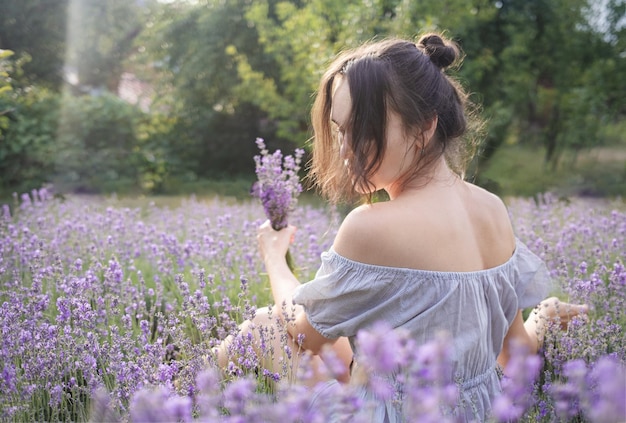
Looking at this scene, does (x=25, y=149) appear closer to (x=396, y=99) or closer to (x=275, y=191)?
(x=275, y=191)

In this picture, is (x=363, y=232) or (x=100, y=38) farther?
(x=100, y=38)

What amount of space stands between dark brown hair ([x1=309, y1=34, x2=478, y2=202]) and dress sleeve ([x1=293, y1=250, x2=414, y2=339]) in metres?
0.28

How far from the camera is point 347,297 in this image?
175 cm

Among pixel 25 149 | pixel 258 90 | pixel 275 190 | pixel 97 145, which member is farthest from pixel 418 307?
pixel 97 145

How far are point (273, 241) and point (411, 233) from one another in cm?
85

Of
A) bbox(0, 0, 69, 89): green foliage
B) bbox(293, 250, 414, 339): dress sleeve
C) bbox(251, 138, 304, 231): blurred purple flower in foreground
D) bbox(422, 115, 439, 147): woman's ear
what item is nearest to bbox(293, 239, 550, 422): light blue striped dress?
bbox(293, 250, 414, 339): dress sleeve

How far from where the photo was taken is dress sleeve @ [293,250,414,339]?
67.2 inches

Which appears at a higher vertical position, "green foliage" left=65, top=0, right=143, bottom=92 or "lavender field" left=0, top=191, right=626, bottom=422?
"green foliage" left=65, top=0, right=143, bottom=92

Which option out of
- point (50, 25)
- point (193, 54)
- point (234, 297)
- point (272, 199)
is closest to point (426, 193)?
point (272, 199)

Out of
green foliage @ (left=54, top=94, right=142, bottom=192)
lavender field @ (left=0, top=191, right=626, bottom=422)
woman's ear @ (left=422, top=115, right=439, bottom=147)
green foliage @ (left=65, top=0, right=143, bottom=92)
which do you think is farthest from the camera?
green foliage @ (left=65, top=0, right=143, bottom=92)

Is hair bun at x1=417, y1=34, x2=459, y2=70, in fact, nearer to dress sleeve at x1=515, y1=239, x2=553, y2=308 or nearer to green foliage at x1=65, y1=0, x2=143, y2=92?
dress sleeve at x1=515, y1=239, x2=553, y2=308

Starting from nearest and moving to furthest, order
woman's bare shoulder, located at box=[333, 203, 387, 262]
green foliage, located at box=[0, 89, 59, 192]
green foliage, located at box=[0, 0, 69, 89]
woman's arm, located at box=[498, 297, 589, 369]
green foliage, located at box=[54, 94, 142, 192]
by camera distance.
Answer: woman's bare shoulder, located at box=[333, 203, 387, 262], woman's arm, located at box=[498, 297, 589, 369], green foliage, located at box=[0, 89, 59, 192], green foliage, located at box=[54, 94, 142, 192], green foliage, located at box=[0, 0, 69, 89]

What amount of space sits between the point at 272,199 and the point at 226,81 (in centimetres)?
872

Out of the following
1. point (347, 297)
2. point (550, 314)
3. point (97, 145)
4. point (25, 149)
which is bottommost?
point (550, 314)
